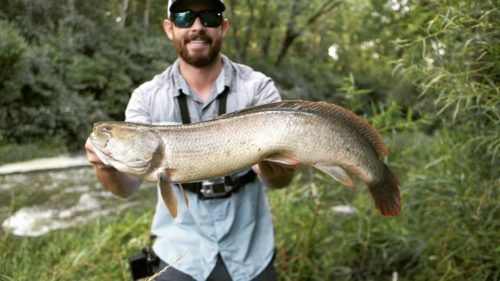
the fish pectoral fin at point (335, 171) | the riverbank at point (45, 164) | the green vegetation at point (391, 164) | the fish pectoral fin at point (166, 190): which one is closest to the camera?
the fish pectoral fin at point (166, 190)

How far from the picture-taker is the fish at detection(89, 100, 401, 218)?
6.64 ft

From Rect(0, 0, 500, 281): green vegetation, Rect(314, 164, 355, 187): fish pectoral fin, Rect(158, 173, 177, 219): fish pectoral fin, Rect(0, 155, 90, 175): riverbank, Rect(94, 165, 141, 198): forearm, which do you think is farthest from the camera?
Rect(0, 155, 90, 175): riverbank

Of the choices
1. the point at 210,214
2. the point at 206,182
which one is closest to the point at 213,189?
the point at 206,182

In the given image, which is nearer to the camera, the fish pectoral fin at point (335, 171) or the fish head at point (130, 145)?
the fish head at point (130, 145)

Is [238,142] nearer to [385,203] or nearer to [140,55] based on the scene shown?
[385,203]

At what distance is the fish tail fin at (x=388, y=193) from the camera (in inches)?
85.4

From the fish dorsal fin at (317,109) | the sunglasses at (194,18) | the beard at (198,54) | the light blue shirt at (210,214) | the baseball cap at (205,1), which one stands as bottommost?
the light blue shirt at (210,214)

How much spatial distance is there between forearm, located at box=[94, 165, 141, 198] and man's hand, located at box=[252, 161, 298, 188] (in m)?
0.67

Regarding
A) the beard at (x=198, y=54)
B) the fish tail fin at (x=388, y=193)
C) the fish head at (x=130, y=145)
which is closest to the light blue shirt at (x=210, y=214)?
the beard at (x=198, y=54)

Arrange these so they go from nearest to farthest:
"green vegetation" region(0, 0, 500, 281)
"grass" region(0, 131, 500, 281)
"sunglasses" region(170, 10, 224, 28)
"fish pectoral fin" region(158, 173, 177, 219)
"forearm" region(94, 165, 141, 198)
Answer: "fish pectoral fin" region(158, 173, 177, 219) → "forearm" region(94, 165, 141, 198) → "sunglasses" region(170, 10, 224, 28) → "green vegetation" region(0, 0, 500, 281) → "grass" region(0, 131, 500, 281)

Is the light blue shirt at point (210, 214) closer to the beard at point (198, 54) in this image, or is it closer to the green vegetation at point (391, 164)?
the beard at point (198, 54)

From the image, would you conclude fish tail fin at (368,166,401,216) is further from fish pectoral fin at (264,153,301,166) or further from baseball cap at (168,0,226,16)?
baseball cap at (168,0,226,16)

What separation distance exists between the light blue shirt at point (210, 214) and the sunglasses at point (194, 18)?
0.27 meters

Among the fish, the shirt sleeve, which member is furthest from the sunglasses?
the fish
